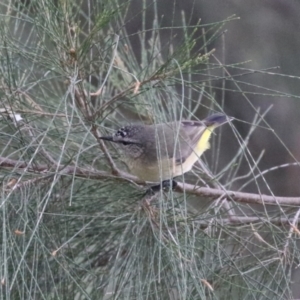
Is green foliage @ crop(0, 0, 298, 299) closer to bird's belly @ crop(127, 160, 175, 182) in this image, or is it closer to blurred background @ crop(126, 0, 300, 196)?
bird's belly @ crop(127, 160, 175, 182)

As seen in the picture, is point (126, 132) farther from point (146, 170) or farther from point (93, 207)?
point (93, 207)

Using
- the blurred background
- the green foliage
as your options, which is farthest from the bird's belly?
the blurred background

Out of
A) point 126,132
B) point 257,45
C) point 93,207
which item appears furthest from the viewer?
point 257,45

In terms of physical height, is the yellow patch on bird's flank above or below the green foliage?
below

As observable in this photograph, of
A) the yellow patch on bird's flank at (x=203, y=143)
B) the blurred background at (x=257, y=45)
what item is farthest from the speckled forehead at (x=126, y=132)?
the blurred background at (x=257, y=45)

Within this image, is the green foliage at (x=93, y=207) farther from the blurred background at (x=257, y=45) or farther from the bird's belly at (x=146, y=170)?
the blurred background at (x=257, y=45)

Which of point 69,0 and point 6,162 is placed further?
point 6,162

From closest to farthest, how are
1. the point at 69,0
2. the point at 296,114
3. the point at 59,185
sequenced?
the point at 69,0 → the point at 59,185 → the point at 296,114

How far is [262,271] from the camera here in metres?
1.27

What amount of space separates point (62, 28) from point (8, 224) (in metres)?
0.32

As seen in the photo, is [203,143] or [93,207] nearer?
[93,207]

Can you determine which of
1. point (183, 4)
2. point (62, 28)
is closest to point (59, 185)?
point (62, 28)

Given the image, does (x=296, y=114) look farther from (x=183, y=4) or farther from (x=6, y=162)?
(x=6, y=162)

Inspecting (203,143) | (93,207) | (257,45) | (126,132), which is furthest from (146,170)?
(257,45)
